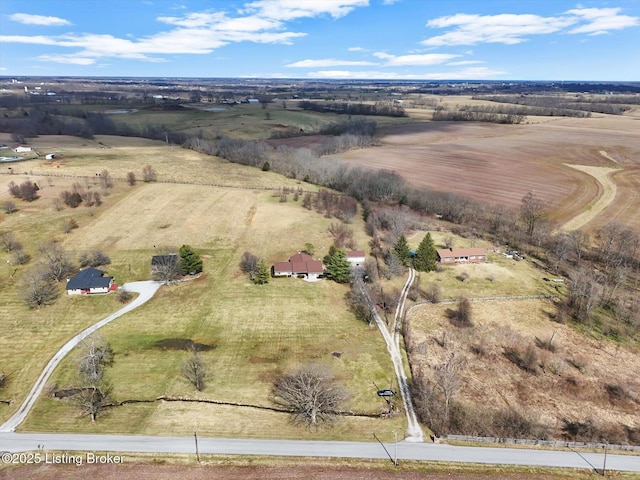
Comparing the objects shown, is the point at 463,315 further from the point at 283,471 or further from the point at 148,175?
the point at 148,175

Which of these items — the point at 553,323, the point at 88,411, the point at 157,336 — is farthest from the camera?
the point at 553,323

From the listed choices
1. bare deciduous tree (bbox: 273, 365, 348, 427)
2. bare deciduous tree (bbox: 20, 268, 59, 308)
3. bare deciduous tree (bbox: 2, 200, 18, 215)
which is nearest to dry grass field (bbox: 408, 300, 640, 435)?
bare deciduous tree (bbox: 273, 365, 348, 427)

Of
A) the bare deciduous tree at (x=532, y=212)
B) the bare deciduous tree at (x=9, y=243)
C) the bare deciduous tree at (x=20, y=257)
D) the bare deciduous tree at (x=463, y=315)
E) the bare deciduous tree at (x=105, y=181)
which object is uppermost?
the bare deciduous tree at (x=105, y=181)

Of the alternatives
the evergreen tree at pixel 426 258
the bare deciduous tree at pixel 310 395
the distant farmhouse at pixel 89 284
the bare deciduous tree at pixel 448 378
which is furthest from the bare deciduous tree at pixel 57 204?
the bare deciduous tree at pixel 448 378

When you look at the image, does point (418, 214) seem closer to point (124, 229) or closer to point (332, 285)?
point (332, 285)

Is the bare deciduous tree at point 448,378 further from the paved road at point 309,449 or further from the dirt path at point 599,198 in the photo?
the dirt path at point 599,198

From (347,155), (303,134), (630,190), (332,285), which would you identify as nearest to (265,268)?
(332,285)
